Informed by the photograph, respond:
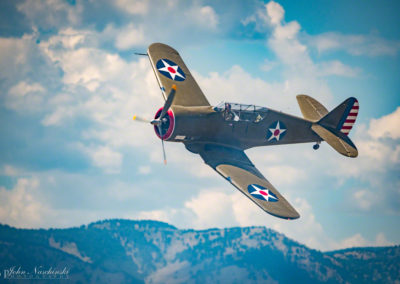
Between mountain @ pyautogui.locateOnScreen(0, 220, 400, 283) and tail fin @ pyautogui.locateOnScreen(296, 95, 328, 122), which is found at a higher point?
mountain @ pyautogui.locateOnScreen(0, 220, 400, 283)

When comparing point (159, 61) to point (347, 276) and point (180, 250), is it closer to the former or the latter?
point (347, 276)

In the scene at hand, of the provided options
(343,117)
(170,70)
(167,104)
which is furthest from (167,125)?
(343,117)

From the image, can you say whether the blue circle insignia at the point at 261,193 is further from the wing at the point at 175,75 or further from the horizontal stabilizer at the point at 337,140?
the horizontal stabilizer at the point at 337,140

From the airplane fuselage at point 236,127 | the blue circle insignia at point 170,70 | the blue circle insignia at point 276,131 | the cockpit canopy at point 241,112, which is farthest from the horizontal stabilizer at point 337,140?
the blue circle insignia at point 170,70

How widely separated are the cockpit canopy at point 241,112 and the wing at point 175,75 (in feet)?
6.17

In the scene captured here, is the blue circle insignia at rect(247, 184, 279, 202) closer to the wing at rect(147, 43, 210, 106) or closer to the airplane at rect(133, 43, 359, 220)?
the airplane at rect(133, 43, 359, 220)

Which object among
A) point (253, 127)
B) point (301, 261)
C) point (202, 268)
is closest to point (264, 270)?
point (301, 261)

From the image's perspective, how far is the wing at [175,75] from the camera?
25.2 metres

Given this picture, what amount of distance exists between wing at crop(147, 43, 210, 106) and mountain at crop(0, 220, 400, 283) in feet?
287

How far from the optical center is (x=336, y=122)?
90.5 feet

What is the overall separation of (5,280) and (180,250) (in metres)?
80.5

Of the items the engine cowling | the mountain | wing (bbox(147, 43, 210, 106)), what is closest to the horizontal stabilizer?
wing (bbox(147, 43, 210, 106))

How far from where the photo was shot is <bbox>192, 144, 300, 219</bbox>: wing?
68.2 ft

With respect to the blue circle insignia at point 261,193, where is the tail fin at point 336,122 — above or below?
above
